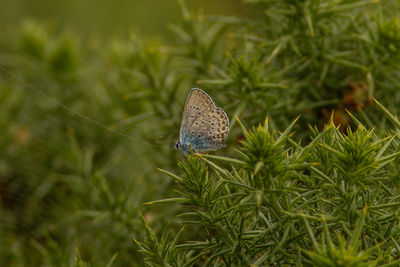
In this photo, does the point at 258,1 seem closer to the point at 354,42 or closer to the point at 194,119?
the point at 354,42

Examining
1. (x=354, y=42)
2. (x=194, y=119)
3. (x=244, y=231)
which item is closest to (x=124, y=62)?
(x=194, y=119)

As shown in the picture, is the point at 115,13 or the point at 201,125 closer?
the point at 201,125

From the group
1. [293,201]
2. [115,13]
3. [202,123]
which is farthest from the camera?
[115,13]

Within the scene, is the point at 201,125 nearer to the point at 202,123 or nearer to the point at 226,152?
the point at 202,123

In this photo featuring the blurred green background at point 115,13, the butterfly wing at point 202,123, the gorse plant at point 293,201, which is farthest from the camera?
the blurred green background at point 115,13

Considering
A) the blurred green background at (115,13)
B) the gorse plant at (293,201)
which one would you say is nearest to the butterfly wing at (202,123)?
the gorse plant at (293,201)

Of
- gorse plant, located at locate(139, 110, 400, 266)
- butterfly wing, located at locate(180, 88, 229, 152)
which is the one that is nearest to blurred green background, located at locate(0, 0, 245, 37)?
butterfly wing, located at locate(180, 88, 229, 152)

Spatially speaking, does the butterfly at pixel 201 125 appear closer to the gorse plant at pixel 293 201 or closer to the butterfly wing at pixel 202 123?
the butterfly wing at pixel 202 123

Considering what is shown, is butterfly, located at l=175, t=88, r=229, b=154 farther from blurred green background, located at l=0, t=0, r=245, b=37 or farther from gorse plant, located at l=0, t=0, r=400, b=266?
blurred green background, located at l=0, t=0, r=245, b=37

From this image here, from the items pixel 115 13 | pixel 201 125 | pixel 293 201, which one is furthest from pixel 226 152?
pixel 115 13
